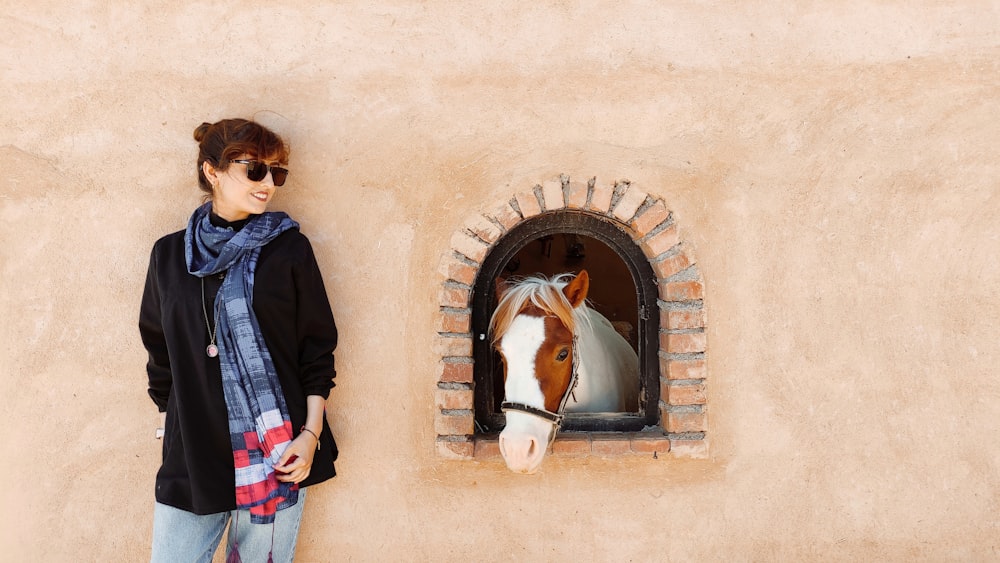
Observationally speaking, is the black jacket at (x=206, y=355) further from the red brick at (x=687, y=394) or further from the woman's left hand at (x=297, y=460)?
the red brick at (x=687, y=394)

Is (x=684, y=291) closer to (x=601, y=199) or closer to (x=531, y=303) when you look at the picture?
(x=601, y=199)

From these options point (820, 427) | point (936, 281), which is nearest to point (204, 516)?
point (820, 427)

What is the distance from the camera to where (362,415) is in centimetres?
266

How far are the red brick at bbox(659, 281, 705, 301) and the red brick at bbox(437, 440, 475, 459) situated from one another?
0.94 metres

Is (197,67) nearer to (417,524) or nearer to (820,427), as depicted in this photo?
(417,524)

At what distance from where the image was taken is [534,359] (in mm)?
2350

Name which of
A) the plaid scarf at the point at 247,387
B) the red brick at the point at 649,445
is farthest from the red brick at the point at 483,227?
the red brick at the point at 649,445

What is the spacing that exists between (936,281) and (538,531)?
179 cm

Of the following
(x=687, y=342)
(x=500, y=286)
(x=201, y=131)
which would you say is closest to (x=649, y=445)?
(x=687, y=342)

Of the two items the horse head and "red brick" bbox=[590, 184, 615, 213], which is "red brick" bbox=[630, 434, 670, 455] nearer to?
the horse head

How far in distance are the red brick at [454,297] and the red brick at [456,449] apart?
0.51 m

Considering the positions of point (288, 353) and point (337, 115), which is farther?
point (337, 115)

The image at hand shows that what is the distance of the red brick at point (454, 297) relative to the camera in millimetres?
2607

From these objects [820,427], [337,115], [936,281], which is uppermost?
[337,115]
